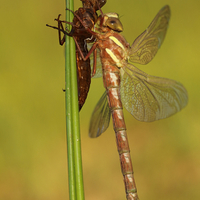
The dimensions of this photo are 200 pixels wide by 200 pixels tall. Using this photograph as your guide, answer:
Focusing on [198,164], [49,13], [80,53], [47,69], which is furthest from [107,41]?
[198,164]

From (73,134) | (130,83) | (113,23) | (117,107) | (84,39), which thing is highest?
(113,23)

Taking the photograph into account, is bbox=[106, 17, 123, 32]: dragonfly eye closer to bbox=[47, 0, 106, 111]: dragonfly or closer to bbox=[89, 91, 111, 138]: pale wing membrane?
bbox=[47, 0, 106, 111]: dragonfly

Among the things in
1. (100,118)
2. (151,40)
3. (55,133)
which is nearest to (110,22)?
(151,40)

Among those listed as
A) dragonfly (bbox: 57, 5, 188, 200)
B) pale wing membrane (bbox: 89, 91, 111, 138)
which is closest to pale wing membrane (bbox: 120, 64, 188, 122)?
dragonfly (bbox: 57, 5, 188, 200)

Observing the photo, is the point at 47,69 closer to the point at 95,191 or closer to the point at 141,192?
the point at 95,191

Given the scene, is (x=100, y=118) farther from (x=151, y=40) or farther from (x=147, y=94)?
(x=151, y=40)

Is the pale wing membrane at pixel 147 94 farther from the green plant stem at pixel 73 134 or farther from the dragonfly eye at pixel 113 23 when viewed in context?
the green plant stem at pixel 73 134
